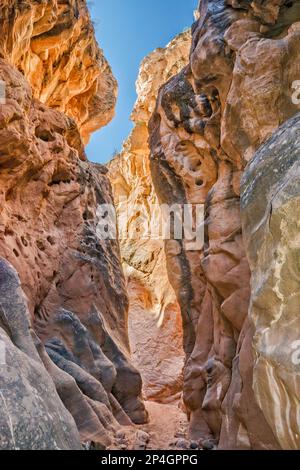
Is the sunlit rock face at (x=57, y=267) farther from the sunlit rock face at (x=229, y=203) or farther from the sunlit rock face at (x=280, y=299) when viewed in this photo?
the sunlit rock face at (x=280, y=299)

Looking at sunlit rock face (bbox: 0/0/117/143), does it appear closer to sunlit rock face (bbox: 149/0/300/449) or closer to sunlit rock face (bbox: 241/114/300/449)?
sunlit rock face (bbox: 149/0/300/449)

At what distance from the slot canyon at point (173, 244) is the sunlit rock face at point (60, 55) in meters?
0.06

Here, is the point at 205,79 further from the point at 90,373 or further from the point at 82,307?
the point at 90,373

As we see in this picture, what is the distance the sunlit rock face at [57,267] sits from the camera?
23.4ft

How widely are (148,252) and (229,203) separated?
15445 millimetres

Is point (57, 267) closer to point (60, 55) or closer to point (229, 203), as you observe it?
point (229, 203)

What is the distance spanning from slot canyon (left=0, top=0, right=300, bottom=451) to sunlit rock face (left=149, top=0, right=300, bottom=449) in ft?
0.11

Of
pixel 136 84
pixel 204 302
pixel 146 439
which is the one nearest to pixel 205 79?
pixel 204 302

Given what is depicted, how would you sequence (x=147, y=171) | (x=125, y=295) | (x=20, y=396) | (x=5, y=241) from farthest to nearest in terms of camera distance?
(x=147, y=171)
(x=125, y=295)
(x=5, y=241)
(x=20, y=396)

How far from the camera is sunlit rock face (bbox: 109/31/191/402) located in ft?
69.3

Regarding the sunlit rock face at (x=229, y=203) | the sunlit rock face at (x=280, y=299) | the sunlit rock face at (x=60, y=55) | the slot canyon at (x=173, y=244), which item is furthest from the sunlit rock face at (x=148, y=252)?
the sunlit rock face at (x=280, y=299)

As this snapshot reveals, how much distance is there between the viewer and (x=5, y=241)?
8836 mm

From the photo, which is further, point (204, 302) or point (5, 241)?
point (204, 302)

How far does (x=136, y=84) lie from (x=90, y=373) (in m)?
23.0
